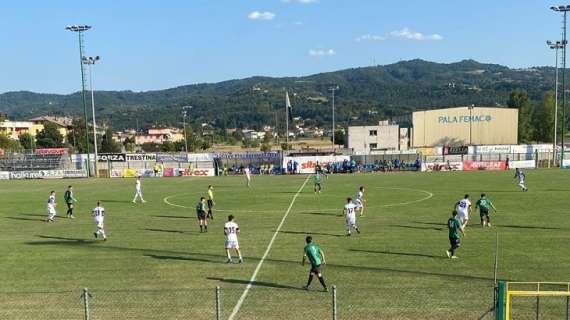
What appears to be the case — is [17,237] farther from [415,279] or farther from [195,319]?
[415,279]

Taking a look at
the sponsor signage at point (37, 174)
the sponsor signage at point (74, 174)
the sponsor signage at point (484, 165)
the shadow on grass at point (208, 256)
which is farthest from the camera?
the sponsor signage at point (74, 174)

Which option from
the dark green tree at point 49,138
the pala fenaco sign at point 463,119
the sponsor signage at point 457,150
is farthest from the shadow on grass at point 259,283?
the dark green tree at point 49,138

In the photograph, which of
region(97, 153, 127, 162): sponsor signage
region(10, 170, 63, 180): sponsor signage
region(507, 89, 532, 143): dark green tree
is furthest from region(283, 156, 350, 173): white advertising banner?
region(507, 89, 532, 143): dark green tree

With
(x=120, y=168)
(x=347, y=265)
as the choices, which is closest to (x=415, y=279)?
(x=347, y=265)

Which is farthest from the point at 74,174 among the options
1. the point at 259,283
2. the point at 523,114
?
the point at 523,114

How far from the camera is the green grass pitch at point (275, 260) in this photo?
514 inches

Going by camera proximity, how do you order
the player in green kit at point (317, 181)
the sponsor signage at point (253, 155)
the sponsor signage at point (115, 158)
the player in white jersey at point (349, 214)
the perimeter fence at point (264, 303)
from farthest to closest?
1. the sponsor signage at point (253, 155)
2. the sponsor signage at point (115, 158)
3. the player in green kit at point (317, 181)
4. the player in white jersey at point (349, 214)
5. the perimeter fence at point (264, 303)

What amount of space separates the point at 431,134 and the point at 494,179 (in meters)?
59.3

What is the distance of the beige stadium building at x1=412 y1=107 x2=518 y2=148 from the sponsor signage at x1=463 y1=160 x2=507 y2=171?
42471 millimetres

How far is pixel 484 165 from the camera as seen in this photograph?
62719 mm

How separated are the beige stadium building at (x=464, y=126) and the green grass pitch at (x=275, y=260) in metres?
72.8

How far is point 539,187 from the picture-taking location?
39281mm

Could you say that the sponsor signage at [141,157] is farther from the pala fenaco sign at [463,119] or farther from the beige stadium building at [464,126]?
the pala fenaco sign at [463,119]

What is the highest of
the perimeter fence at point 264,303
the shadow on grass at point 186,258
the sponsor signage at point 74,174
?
the perimeter fence at point 264,303
